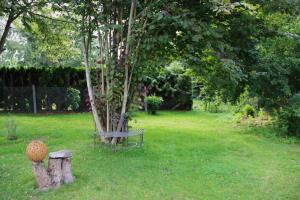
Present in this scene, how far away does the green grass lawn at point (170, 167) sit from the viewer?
5320 millimetres

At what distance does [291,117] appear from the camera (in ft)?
32.3

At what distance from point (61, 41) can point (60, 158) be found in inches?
355

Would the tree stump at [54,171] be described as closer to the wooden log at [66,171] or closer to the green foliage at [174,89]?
the wooden log at [66,171]

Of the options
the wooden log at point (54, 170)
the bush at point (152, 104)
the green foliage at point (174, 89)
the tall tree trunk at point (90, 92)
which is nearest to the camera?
the wooden log at point (54, 170)

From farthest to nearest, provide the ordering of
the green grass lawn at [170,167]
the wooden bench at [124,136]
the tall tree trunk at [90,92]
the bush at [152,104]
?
1. the bush at [152,104]
2. the tall tree trunk at [90,92]
3. the wooden bench at [124,136]
4. the green grass lawn at [170,167]

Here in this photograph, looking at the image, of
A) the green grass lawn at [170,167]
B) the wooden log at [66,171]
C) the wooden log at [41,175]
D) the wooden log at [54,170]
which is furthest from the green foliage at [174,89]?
the wooden log at [41,175]

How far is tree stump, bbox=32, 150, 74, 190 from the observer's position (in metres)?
5.34

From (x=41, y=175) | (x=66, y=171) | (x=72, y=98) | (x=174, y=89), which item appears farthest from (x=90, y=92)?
(x=174, y=89)

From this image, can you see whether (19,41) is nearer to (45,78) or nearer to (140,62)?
(45,78)

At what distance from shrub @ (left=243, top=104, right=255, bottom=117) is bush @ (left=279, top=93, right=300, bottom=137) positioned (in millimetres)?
2118

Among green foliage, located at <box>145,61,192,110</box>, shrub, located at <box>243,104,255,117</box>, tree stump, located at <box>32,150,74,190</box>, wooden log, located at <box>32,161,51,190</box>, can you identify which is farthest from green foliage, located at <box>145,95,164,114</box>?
wooden log, located at <box>32,161,51,190</box>

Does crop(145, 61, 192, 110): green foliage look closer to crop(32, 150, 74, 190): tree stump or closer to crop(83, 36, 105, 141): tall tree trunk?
crop(83, 36, 105, 141): tall tree trunk

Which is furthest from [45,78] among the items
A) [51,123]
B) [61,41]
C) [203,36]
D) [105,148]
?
[203,36]

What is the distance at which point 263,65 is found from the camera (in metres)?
8.99
